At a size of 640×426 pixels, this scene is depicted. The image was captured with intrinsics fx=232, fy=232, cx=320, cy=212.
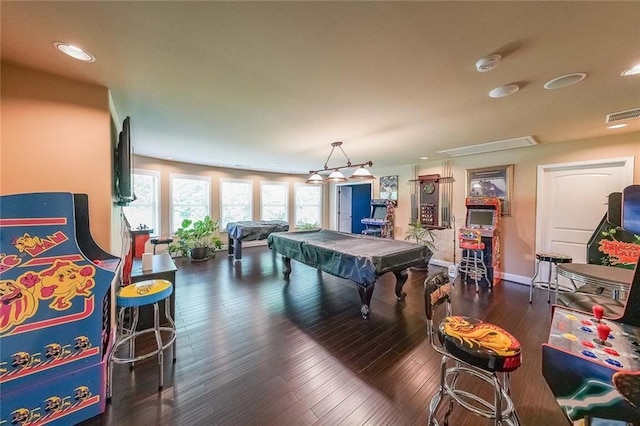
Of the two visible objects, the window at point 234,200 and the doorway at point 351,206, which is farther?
the doorway at point 351,206

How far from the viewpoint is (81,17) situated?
4.44 feet

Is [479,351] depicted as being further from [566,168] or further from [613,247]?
[566,168]

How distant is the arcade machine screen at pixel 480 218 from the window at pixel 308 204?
5154 millimetres

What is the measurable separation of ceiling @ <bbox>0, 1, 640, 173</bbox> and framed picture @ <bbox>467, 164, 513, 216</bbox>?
1.38 m

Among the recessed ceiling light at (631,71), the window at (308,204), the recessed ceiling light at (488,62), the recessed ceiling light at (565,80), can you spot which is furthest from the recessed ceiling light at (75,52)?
the window at (308,204)

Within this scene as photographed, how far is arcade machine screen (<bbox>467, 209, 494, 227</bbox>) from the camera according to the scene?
14.7ft

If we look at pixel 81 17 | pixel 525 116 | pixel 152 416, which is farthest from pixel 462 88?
pixel 152 416

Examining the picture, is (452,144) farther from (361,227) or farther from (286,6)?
(361,227)

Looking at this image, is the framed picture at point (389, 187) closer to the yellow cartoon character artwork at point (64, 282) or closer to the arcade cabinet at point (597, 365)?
the arcade cabinet at point (597, 365)

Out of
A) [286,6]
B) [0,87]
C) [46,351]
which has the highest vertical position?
[286,6]

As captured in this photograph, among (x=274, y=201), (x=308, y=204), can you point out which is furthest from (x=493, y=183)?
(x=274, y=201)

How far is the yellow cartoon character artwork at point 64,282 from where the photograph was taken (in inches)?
56.4

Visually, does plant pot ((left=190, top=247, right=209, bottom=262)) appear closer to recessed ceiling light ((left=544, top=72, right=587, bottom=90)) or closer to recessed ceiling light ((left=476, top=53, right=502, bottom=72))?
recessed ceiling light ((left=476, top=53, right=502, bottom=72))

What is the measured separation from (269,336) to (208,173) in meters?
5.56
